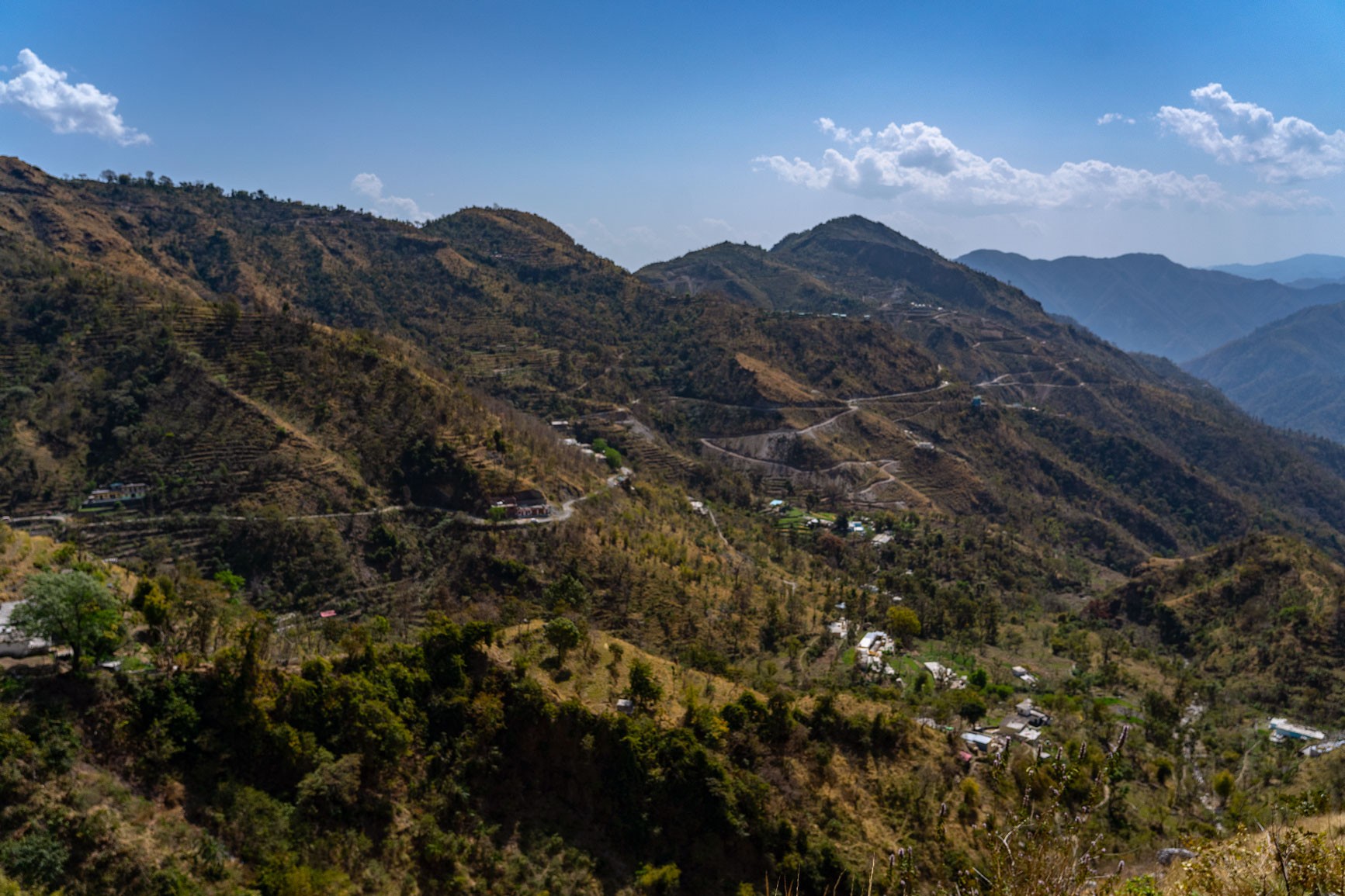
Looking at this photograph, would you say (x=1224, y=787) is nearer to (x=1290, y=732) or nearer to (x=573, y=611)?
(x=1290, y=732)

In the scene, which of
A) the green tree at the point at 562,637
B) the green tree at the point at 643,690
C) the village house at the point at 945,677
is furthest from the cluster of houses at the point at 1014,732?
the green tree at the point at 562,637

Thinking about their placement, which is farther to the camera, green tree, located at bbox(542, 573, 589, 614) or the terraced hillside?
the terraced hillside

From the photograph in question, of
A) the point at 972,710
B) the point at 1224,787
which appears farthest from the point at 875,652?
the point at 1224,787

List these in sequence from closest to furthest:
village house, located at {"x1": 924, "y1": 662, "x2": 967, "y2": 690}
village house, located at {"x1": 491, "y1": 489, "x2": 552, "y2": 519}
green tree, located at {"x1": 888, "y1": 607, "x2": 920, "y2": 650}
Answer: village house, located at {"x1": 924, "y1": 662, "x2": 967, "y2": 690} → green tree, located at {"x1": 888, "y1": 607, "x2": 920, "y2": 650} → village house, located at {"x1": 491, "y1": 489, "x2": 552, "y2": 519}

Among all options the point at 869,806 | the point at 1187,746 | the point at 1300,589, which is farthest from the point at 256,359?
the point at 1300,589

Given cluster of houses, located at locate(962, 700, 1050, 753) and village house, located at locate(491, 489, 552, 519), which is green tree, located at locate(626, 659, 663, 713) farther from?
village house, located at locate(491, 489, 552, 519)

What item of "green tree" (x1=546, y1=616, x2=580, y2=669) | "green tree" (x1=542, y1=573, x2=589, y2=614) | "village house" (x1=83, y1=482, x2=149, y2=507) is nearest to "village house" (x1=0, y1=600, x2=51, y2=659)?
"green tree" (x1=546, y1=616, x2=580, y2=669)

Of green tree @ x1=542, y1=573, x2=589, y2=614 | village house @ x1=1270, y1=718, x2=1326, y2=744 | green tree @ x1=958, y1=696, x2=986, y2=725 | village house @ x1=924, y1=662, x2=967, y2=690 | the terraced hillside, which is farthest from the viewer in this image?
the terraced hillside
